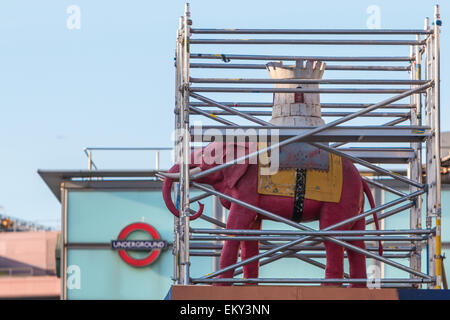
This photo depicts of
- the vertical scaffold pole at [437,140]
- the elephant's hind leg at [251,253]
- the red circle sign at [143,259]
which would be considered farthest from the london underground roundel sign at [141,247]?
the vertical scaffold pole at [437,140]

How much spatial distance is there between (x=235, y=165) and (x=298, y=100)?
4.51ft

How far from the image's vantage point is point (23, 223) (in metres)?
86.4

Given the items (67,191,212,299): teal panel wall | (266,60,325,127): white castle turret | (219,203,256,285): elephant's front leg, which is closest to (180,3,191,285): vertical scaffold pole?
(219,203,256,285): elephant's front leg

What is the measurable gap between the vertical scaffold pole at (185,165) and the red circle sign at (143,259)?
15.2 meters

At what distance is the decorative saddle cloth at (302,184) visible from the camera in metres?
14.7

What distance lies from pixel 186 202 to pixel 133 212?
15.9 m

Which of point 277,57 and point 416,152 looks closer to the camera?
point 277,57

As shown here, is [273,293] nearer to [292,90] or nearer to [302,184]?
[302,184]

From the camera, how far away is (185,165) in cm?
1416

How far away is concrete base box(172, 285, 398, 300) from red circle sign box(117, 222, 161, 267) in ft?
55.5

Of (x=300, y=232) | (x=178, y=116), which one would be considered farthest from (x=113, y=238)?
(x=300, y=232)
